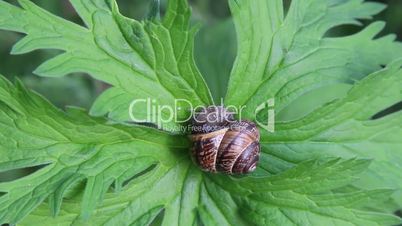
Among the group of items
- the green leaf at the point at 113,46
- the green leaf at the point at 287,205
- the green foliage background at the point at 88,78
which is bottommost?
the green leaf at the point at 287,205

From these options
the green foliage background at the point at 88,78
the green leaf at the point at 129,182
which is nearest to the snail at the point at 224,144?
the green leaf at the point at 129,182

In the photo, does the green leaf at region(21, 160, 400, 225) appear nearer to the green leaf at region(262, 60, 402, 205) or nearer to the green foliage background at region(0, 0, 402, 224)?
the green leaf at region(262, 60, 402, 205)

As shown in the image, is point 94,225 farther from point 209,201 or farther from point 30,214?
point 209,201

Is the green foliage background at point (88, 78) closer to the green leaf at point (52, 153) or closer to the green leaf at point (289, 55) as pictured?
the green leaf at point (289, 55)

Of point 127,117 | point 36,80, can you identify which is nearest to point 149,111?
point 127,117

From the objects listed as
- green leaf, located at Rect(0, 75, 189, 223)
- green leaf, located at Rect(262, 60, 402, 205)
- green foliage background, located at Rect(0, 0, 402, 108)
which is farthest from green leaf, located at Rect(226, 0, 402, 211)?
green foliage background, located at Rect(0, 0, 402, 108)
